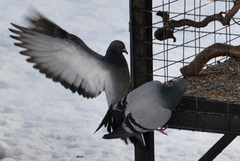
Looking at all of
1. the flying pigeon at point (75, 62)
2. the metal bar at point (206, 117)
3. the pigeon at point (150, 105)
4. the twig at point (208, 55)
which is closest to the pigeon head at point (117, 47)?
the flying pigeon at point (75, 62)

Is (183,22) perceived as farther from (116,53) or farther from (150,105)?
(150,105)

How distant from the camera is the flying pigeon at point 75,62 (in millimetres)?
2943

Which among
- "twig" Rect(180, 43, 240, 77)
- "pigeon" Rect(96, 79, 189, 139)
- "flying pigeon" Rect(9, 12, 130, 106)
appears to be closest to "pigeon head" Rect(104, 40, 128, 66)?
"flying pigeon" Rect(9, 12, 130, 106)

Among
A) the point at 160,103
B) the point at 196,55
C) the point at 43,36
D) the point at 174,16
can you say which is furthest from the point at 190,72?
the point at 43,36

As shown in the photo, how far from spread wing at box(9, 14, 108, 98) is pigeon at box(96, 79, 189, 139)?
0.21 metres

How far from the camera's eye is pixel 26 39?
9.55 ft

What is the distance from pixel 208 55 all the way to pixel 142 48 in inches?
17.9

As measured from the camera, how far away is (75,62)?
2988mm

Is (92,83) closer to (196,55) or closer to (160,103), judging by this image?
(160,103)

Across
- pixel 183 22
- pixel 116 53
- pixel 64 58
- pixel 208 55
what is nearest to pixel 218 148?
pixel 208 55

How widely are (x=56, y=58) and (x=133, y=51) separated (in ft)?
1.07

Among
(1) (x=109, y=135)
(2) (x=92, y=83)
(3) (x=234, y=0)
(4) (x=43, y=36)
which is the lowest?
(1) (x=109, y=135)

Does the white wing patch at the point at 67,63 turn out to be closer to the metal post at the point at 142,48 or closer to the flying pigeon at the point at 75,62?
the flying pigeon at the point at 75,62

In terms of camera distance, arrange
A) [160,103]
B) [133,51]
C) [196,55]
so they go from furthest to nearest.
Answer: [196,55], [133,51], [160,103]
